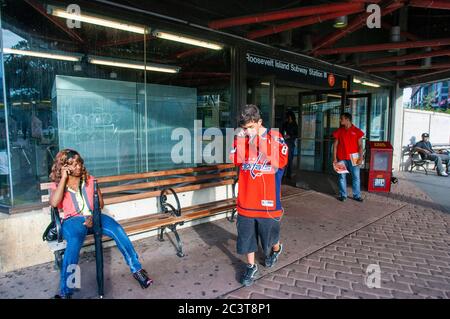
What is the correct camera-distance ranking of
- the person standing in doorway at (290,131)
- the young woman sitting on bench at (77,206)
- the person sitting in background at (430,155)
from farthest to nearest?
the person sitting in background at (430,155) < the person standing in doorway at (290,131) < the young woman sitting on bench at (77,206)

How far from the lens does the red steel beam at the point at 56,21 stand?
382cm

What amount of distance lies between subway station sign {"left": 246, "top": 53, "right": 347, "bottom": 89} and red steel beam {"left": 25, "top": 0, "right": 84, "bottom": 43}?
2.91 metres

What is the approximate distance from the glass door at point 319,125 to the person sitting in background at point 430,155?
372cm

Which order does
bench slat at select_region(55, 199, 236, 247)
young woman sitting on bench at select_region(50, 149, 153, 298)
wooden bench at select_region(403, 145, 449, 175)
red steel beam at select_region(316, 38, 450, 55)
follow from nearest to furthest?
young woman sitting on bench at select_region(50, 149, 153, 298) < bench slat at select_region(55, 199, 236, 247) < red steel beam at select_region(316, 38, 450, 55) < wooden bench at select_region(403, 145, 449, 175)

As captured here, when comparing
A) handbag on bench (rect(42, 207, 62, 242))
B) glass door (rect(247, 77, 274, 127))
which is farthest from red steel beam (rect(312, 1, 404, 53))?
handbag on bench (rect(42, 207, 62, 242))

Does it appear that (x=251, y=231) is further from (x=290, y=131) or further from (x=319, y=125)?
(x=319, y=125)

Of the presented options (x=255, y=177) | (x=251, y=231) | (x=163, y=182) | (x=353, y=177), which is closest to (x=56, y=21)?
(x=163, y=182)

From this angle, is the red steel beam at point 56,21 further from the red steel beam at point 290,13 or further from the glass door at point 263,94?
the glass door at point 263,94

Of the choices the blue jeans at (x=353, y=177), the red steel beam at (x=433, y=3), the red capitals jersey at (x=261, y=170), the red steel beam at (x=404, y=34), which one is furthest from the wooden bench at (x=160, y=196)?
the red steel beam at (x=404, y=34)

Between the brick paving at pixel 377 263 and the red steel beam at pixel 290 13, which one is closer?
the brick paving at pixel 377 263

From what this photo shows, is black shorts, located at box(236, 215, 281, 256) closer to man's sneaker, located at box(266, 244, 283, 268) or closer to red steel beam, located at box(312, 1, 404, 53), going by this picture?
man's sneaker, located at box(266, 244, 283, 268)

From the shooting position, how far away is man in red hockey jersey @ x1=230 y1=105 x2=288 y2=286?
125 inches

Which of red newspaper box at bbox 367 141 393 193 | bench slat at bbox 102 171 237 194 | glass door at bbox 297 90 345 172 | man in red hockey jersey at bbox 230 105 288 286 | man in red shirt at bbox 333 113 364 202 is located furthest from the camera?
glass door at bbox 297 90 345 172

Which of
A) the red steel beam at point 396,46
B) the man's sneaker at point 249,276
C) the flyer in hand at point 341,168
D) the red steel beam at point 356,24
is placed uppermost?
the red steel beam at point 356,24
